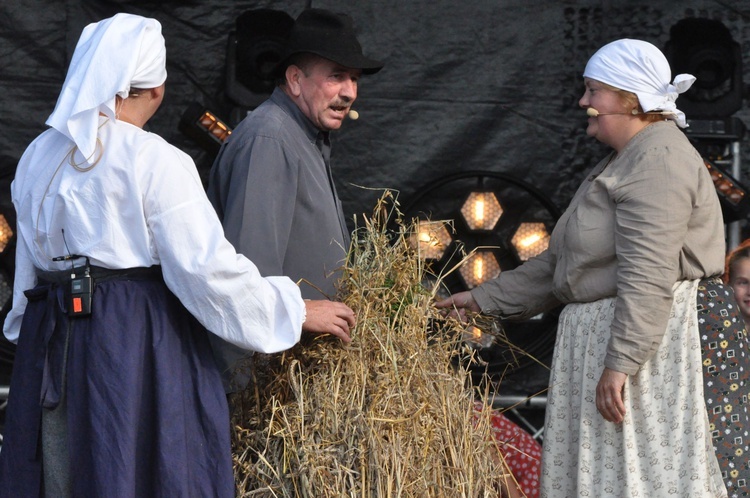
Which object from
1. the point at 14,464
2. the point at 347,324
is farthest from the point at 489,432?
the point at 14,464

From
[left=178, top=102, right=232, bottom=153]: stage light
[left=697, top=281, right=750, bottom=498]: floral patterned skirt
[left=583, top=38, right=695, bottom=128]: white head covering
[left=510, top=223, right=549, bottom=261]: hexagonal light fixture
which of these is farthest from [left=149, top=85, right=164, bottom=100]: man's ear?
[left=510, top=223, right=549, bottom=261]: hexagonal light fixture

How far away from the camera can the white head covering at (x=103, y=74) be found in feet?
7.48

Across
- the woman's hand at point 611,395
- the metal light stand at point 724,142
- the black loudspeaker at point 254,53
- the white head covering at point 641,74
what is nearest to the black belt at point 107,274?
the woman's hand at point 611,395

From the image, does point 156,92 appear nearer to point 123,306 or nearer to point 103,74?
point 103,74

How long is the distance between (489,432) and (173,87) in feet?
7.14

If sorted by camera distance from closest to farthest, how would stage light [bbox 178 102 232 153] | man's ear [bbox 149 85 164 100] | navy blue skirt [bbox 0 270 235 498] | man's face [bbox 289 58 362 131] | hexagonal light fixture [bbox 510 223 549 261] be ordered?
1. navy blue skirt [bbox 0 270 235 498]
2. man's ear [bbox 149 85 164 100]
3. man's face [bbox 289 58 362 131]
4. stage light [bbox 178 102 232 153]
5. hexagonal light fixture [bbox 510 223 549 261]

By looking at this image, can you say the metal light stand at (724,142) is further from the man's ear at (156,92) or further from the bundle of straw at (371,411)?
the man's ear at (156,92)

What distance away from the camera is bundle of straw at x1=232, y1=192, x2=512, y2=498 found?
241 cm

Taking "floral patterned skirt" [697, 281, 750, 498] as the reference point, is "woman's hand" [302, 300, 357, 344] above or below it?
above

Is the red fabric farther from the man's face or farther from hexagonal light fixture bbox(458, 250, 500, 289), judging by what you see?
the man's face

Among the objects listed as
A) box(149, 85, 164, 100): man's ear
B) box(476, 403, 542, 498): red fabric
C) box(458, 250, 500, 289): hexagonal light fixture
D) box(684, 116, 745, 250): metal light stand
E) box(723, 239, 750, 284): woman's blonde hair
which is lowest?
box(476, 403, 542, 498): red fabric

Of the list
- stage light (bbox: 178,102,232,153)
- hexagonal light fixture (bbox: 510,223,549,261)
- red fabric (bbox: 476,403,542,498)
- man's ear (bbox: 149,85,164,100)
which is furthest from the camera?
hexagonal light fixture (bbox: 510,223,549,261)

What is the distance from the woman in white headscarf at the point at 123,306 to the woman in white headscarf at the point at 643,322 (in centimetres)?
101

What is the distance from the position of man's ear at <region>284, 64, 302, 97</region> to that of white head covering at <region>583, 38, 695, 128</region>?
2.68ft
